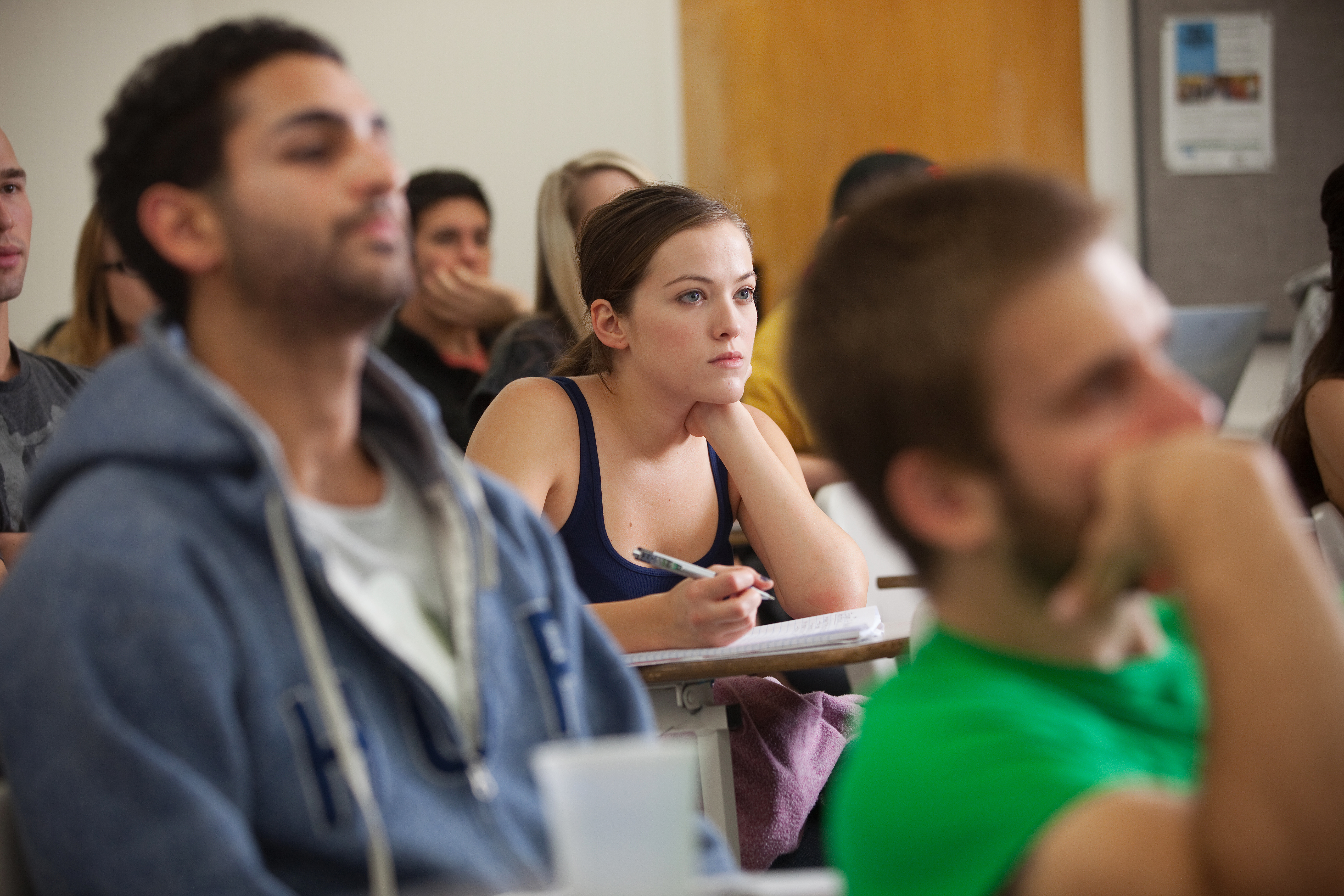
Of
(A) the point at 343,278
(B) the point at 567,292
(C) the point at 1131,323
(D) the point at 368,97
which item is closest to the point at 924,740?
(C) the point at 1131,323

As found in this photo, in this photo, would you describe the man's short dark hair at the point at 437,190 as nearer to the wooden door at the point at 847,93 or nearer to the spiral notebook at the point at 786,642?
the wooden door at the point at 847,93

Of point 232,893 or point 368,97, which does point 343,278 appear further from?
point 232,893

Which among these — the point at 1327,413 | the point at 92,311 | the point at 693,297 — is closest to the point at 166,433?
the point at 693,297

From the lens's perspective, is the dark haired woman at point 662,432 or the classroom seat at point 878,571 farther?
the classroom seat at point 878,571

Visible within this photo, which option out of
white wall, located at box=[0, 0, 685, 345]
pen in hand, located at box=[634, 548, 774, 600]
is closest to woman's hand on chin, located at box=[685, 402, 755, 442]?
pen in hand, located at box=[634, 548, 774, 600]

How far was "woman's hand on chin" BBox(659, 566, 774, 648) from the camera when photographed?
1.50 metres

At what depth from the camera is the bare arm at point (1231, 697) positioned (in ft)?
1.92

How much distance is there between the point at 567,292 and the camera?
2801 millimetres

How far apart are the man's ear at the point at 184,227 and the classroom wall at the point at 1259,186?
375 centimetres

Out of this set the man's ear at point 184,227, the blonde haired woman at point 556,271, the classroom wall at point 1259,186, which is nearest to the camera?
the man's ear at point 184,227

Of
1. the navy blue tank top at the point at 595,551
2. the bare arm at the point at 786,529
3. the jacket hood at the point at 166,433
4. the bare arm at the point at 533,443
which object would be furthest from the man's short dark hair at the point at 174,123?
the bare arm at the point at 786,529

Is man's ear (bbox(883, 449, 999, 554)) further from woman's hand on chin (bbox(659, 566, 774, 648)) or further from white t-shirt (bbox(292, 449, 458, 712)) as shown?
woman's hand on chin (bbox(659, 566, 774, 648))

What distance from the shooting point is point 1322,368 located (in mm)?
2320

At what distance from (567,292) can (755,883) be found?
2.19 meters
